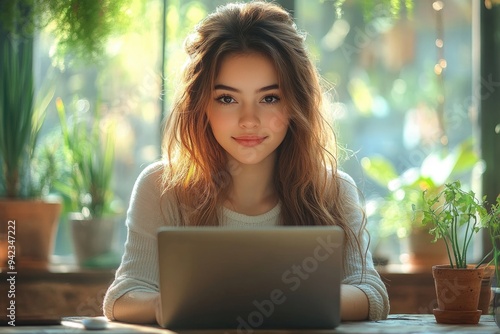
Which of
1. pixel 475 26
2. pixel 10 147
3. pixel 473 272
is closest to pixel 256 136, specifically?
pixel 473 272

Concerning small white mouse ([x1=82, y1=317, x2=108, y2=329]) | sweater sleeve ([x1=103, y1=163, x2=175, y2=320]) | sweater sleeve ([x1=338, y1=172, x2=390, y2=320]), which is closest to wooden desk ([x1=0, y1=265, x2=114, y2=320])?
sweater sleeve ([x1=103, y1=163, x2=175, y2=320])

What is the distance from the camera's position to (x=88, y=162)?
4.39 m

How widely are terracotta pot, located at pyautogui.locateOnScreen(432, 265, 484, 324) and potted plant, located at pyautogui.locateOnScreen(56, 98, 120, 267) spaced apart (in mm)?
2341

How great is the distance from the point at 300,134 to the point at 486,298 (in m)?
0.81

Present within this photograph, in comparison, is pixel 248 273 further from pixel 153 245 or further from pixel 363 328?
pixel 153 245

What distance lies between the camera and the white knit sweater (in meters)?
2.65

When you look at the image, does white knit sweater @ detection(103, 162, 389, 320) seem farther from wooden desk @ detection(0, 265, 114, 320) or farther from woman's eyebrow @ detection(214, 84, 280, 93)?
wooden desk @ detection(0, 265, 114, 320)

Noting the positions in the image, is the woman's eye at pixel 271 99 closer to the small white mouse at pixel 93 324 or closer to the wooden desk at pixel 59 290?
the small white mouse at pixel 93 324

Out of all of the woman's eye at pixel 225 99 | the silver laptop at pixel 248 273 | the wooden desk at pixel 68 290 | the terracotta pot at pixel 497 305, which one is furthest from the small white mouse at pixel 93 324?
the wooden desk at pixel 68 290

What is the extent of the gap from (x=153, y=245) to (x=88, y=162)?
1.70m

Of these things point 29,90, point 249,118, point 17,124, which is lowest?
point 249,118

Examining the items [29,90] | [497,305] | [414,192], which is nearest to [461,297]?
[497,305]

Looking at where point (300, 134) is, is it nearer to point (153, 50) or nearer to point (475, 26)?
point (153, 50)

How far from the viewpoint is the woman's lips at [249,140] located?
2781 mm
